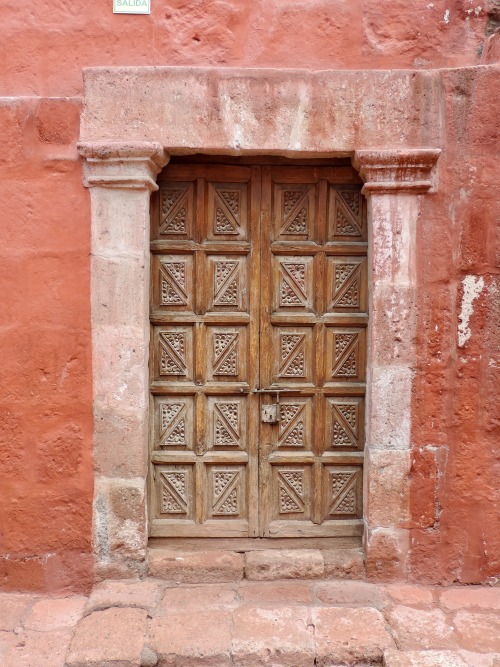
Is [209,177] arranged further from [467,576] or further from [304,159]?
[467,576]

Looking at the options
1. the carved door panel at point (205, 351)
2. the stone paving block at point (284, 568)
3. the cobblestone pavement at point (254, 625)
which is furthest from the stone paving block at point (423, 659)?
the carved door panel at point (205, 351)

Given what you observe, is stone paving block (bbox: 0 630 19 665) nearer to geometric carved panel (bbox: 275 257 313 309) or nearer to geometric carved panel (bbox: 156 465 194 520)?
geometric carved panel (bbox: 156 465 194 520)

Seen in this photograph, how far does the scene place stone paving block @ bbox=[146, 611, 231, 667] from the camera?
2.70 metres

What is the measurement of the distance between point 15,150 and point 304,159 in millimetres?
1549

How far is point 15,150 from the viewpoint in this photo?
3.12 m

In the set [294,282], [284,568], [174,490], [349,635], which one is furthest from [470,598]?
[294,282]

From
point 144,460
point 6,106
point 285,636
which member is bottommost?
point 285,636

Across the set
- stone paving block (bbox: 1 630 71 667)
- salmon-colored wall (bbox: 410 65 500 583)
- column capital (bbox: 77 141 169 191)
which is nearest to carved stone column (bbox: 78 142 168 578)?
column capital (bbox: 77 141 169 191)

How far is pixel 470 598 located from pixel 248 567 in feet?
3.90

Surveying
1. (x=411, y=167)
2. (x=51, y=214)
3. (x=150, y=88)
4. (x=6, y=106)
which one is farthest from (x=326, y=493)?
(x=6, y=106)

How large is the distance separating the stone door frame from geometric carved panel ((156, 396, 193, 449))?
179 millimetres

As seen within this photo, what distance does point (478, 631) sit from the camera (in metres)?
2.87

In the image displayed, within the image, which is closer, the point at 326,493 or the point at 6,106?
the point at 6,106

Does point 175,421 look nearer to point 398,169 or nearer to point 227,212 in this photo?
point 227,212
